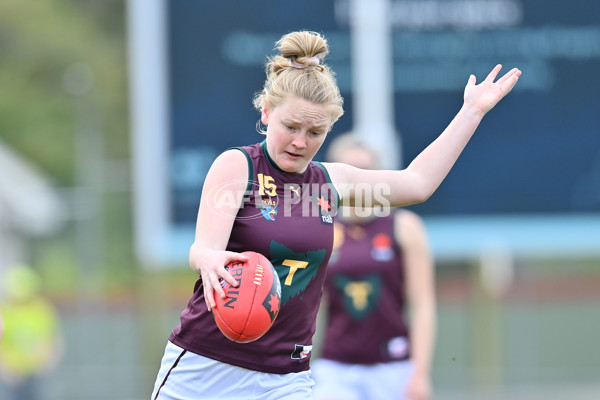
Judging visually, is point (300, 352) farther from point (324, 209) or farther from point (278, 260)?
point (324, 209)

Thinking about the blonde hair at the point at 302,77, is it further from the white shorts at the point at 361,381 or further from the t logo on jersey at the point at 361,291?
the white shorts at the point at 361,381

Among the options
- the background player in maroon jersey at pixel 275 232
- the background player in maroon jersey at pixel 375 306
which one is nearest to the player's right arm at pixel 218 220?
the background player in maroon jersey at pixel 275 232

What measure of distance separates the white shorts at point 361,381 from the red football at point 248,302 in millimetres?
2480

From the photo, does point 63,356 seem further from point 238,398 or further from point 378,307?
point 238,398

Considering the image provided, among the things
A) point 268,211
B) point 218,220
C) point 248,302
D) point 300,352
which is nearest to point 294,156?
point 268,211

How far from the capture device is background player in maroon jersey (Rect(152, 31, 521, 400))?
10.8 ft

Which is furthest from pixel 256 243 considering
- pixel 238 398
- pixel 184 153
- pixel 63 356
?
pixel 63 356

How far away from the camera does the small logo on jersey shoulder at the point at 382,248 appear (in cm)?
554

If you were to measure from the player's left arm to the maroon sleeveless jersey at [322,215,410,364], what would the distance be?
55 millimetres

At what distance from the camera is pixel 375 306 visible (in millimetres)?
5547

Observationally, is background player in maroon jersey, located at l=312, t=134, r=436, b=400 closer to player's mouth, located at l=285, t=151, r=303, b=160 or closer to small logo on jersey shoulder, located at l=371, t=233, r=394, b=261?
small logo on jersey shoulder, located at l=371, t=233, r=394, b=261

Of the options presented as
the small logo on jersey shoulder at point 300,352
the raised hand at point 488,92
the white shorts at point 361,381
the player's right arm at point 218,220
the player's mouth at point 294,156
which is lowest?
the white shorts at point 361,381

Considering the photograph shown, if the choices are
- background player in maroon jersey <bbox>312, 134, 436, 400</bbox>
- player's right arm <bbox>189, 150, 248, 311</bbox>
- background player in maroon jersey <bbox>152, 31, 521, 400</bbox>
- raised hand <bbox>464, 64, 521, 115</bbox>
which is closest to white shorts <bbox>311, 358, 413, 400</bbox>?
background player in maroon jersey <bbox>312, 134, 436, 400</bbox>

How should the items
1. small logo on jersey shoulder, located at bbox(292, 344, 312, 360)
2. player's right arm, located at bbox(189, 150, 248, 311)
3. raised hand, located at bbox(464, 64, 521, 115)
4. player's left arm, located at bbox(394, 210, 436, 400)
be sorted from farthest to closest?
1. player's left arm, located at bbox(394, 210, 436, 400)
2. raised hand, located at bbox(464, 64, 521, 115)
3. small logo on jersey shoulder, located at bbox(292, 344, 312, 360)
4. player's right arm, located at bbox(189, 150, 248, 311)
